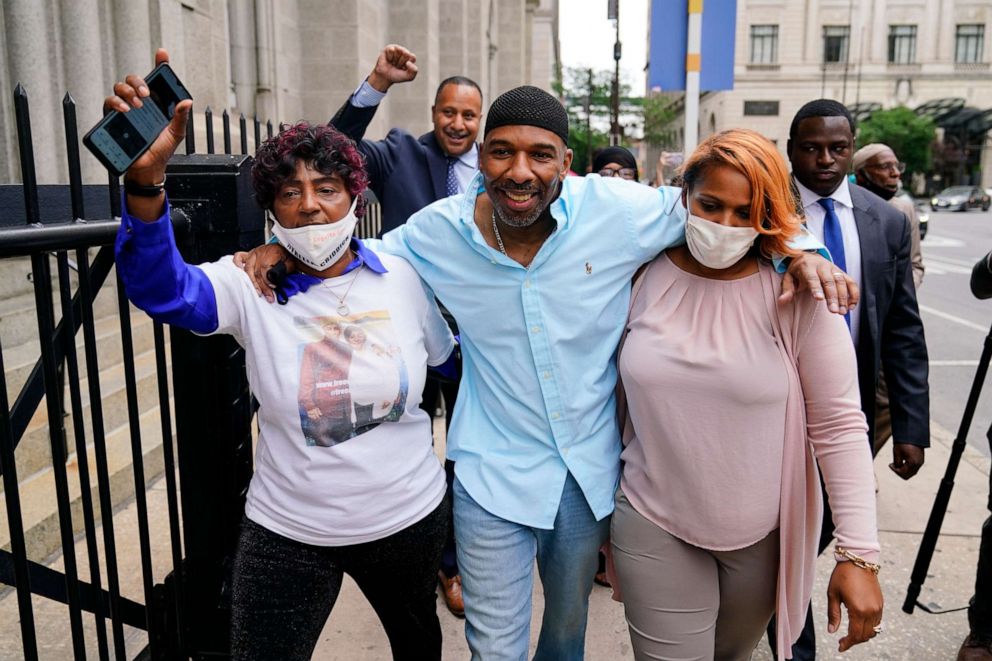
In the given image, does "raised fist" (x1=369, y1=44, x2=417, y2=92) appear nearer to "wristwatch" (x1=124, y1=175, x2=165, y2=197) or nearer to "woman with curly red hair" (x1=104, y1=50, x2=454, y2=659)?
"woman with curly red hair" (x1=104, y1=50, x2=454, y2=659)

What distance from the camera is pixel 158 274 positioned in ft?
6.48

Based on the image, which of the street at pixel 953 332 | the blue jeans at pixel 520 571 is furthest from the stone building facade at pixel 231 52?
the street at pixel 953 332

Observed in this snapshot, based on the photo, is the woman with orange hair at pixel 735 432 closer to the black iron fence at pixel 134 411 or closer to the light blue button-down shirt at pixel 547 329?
the light blue button-down shirt at pixel 547 329

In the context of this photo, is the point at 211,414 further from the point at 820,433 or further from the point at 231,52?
the point at 231,52

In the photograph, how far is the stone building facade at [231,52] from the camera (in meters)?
5.50

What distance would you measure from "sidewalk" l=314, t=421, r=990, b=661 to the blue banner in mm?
3520

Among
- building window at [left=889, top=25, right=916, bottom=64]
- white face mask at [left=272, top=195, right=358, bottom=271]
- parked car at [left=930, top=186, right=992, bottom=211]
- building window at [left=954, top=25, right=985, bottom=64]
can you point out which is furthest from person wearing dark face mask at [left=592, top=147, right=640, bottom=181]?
building window at [left=954, top=25, right=985, bottom=64]

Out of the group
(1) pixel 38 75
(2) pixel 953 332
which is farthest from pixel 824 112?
(2) pixel 953 332

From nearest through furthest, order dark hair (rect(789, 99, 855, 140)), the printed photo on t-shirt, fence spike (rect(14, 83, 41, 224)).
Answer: fence spike (rect(14, 83, 41, 224)), the printed photo on t-shirt, dark hair (rect(789, 99, 855, 140))

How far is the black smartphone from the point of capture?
1755 mm

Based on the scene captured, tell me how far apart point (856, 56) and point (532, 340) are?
77079 mm

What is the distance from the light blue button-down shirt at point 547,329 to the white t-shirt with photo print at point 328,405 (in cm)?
27

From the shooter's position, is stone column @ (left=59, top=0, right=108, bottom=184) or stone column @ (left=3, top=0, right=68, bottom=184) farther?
stone column @ (left=59, top=0, right=108, bottom=184)

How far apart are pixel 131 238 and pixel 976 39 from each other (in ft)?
272
